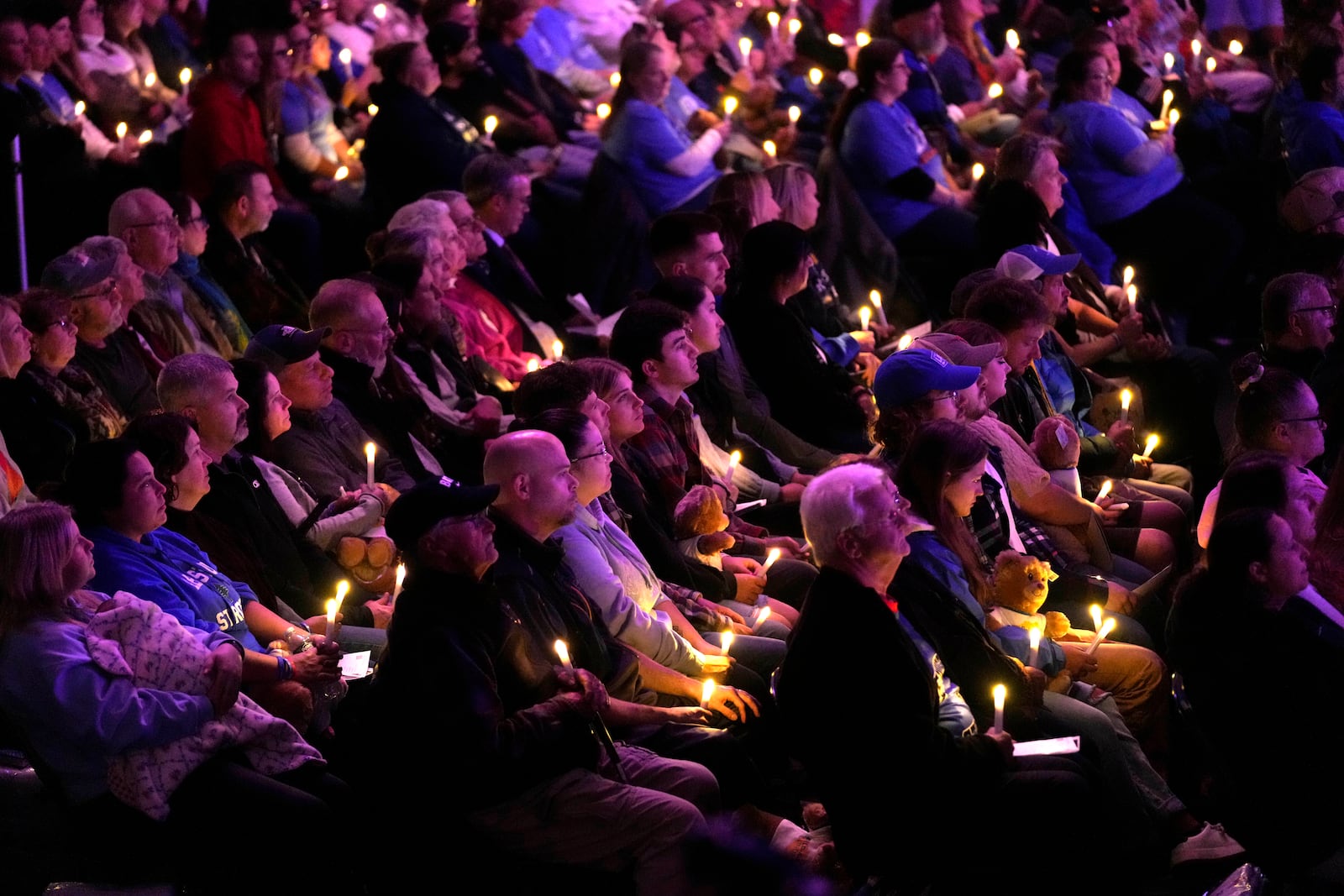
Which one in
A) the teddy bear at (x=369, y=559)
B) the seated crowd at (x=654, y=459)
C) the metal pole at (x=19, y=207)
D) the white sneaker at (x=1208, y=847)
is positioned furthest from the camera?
the metal pole at (x=19, y=207)

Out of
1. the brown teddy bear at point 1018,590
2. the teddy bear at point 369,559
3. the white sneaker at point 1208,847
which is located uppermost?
the brown teddy bear at point 1018,590

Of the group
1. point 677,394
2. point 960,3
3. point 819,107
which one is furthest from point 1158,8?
point 677,394

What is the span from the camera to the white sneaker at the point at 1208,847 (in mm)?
4113

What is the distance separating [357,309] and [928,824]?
2.75 metres

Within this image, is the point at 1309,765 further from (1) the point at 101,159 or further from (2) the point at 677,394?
(1) the point at 101,159

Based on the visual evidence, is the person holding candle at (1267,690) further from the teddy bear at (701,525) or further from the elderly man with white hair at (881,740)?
the teddy bear at (701,525)

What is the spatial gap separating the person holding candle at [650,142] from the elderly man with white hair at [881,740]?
4.25m

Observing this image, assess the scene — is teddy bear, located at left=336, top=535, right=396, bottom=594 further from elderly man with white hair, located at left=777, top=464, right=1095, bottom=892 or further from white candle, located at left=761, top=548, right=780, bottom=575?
elderly man with white hair, located at left=777, top=464, right=1095, bottom=892

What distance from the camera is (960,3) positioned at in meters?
9.80

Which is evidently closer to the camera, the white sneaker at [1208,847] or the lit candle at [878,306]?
the white sneaker at [1208,847]

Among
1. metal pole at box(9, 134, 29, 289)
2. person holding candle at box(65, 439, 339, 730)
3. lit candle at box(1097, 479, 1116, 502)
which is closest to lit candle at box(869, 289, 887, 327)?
lit candle at box(1097, 479, 1116, 502)

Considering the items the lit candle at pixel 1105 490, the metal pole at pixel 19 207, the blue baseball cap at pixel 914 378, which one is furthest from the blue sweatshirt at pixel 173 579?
the lit candle at pixel 1105 490

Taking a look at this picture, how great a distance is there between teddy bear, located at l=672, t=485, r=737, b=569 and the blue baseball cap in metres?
0.61

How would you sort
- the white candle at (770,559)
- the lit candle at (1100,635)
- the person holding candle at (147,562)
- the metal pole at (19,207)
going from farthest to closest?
the metal pole at (19,207) < the white candle at (770,559) < the lit candle at (1100,635) < the person holding candle at (147,562)
